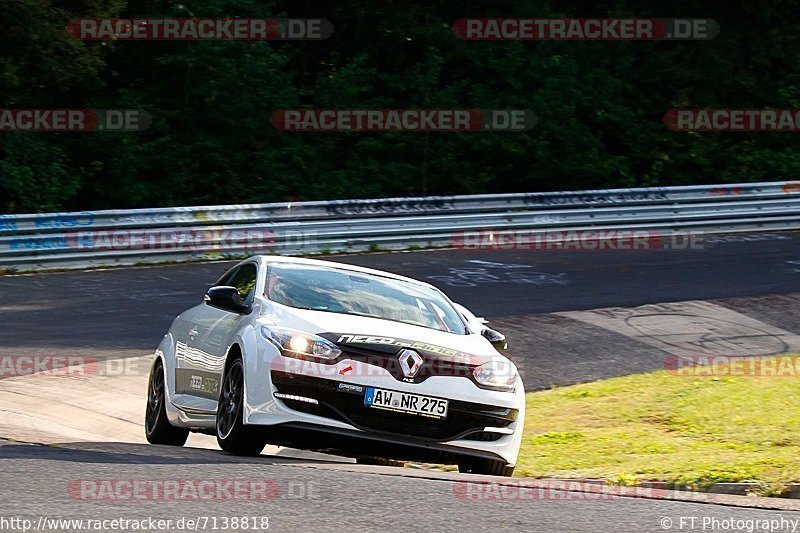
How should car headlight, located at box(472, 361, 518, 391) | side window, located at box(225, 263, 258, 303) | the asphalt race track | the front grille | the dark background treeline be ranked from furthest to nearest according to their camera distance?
the dark background treeline → side window, located at box(225, 263, 258, 303) → car headlight, located at box(472, 361, 518, 391) → the front grille → the asphalt race track

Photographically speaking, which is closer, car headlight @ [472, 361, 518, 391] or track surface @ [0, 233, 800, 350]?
car headlight @ [472, 361, 518, 391]

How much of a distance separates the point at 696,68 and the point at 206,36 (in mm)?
Result: 12135

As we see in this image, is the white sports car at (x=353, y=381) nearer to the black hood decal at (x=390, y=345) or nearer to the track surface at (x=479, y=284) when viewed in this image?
the black hood decal at (x=390, y=345)

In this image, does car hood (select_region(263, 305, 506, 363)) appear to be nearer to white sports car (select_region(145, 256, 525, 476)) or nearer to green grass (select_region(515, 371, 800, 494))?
white sports car (select_region(145, 256, 525, 476))

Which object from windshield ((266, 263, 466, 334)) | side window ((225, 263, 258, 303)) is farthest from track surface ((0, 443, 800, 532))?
side window ((225, 263, 258, 303))

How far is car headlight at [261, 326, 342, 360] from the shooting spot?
856 centimetres

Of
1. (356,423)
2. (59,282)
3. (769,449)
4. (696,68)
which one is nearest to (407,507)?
(356,423)

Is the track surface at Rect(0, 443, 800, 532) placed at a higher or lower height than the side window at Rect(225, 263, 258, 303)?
lower

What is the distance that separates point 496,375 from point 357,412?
1018 mm

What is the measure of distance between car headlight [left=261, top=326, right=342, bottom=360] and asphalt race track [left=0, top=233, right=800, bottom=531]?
71cm

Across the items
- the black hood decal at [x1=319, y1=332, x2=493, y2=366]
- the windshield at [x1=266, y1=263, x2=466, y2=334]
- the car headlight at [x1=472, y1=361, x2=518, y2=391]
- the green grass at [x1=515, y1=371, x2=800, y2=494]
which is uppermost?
the windshield at [x1=266, y1=263, x2=466, y2=334]

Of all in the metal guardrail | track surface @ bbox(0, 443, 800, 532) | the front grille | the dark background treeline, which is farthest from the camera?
the dark background treeline

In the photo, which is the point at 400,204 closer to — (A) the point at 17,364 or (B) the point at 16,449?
A: (A) the point at 17,364

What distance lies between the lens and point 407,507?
6.79 metres
